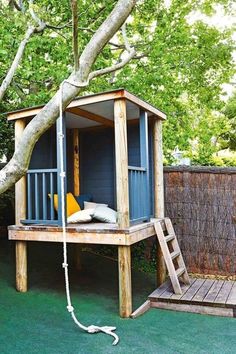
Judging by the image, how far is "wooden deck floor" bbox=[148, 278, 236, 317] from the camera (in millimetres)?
3965

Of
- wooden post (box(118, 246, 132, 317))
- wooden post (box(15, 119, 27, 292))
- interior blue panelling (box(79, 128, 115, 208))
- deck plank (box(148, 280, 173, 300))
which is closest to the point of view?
wooden post (box(118, 246, 132, 317))

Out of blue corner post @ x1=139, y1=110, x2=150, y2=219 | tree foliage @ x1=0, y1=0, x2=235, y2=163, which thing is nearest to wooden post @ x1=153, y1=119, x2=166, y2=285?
blue corner post @ x1=139, y1=110, x2=150, y2=219

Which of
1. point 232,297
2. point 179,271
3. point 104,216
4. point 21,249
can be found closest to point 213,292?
point 232,297

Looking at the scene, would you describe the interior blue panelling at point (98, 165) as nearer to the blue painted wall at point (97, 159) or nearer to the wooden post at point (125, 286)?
the blue painted wall at point (97, 159)

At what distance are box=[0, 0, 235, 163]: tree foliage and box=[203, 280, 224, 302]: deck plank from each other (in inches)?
159

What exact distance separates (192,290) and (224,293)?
37 centimetres

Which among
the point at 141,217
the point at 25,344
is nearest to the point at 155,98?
the point at 141,217

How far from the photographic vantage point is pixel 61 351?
10.2 feet

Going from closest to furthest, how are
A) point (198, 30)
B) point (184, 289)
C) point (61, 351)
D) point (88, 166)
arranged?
point (61, 351), point (184, 289), point (88, 166), point (198, 30)

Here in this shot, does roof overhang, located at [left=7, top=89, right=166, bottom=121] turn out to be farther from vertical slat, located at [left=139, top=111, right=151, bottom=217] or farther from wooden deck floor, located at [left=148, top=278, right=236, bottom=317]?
wooden deck floor, located at [left=148, top=278, right=236, bottom=317]

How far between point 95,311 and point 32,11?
4.66 m

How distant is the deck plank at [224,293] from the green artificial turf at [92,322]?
A: 0.22m

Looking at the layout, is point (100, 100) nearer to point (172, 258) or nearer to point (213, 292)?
point (172, 258)

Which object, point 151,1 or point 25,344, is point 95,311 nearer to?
point 25,344
